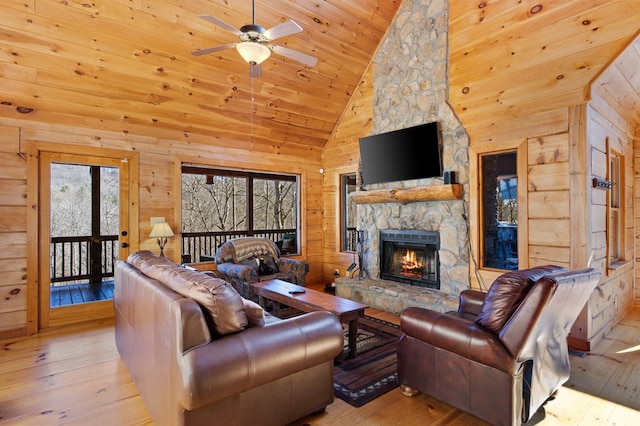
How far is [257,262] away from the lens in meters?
5.23

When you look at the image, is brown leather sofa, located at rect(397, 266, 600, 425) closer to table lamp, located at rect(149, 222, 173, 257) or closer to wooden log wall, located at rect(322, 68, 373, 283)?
table lamp, located at rect(149, 222, 173, 257)

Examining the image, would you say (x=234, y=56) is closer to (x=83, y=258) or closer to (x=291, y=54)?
(x=291, y=54)

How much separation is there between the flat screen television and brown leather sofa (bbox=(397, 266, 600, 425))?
8.52 ft

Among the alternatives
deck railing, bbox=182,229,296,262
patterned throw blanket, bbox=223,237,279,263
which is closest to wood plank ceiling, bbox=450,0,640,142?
patterned throw blanket, bbox=223,237,279,263

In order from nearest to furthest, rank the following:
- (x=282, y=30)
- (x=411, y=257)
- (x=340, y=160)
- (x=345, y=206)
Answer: (x=282, y=30), (x=411, y=257), (x=340, y=160), (x=345, y=206)

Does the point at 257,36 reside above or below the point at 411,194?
above

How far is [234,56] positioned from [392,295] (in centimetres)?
380

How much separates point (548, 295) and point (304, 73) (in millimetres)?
4345

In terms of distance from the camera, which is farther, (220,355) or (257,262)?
(257,262)

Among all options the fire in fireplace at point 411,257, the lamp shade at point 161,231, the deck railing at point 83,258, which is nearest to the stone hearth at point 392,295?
the fire in fireplace at point 411,257

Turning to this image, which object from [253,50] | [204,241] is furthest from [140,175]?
[253,50]

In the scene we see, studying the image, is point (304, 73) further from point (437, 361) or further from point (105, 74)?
point (437, 361)

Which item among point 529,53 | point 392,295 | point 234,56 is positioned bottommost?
point 392,295

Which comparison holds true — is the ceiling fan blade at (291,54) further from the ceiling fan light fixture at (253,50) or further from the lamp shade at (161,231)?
the lamp shade at (161,231)
